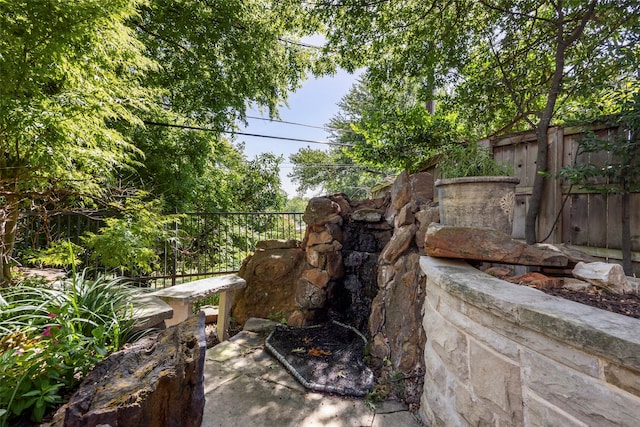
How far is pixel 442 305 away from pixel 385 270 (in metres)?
1.01

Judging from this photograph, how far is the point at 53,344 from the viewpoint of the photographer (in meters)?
1.04

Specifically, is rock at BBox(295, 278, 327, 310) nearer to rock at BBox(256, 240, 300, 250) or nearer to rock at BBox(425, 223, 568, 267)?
rock at BBox(256, 240, 300, 250)

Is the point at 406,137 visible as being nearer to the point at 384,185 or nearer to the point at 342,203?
the point at 342,203

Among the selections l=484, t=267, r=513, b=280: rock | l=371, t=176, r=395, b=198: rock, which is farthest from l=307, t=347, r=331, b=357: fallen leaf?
l=371, t=176, r=395, b=198: rock

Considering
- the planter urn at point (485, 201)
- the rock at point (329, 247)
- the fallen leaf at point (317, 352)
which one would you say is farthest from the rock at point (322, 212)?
the planter urn at point (485, 201)

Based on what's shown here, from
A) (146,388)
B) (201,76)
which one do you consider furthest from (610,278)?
(201,76)

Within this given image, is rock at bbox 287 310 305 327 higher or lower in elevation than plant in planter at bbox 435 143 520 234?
lower

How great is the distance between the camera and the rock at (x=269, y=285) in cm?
319

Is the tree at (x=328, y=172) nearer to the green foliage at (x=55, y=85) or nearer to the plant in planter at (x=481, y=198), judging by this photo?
the plant in planter at (x=481, y=198)

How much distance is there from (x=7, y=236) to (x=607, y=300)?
126 inches

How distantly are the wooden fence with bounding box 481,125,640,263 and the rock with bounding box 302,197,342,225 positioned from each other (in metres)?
1.79

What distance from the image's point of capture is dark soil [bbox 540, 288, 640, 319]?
900 millimetres

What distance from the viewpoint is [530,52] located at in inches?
108

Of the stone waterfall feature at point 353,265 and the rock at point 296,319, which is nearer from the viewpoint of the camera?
the stone waterfall feature at point 353,265
